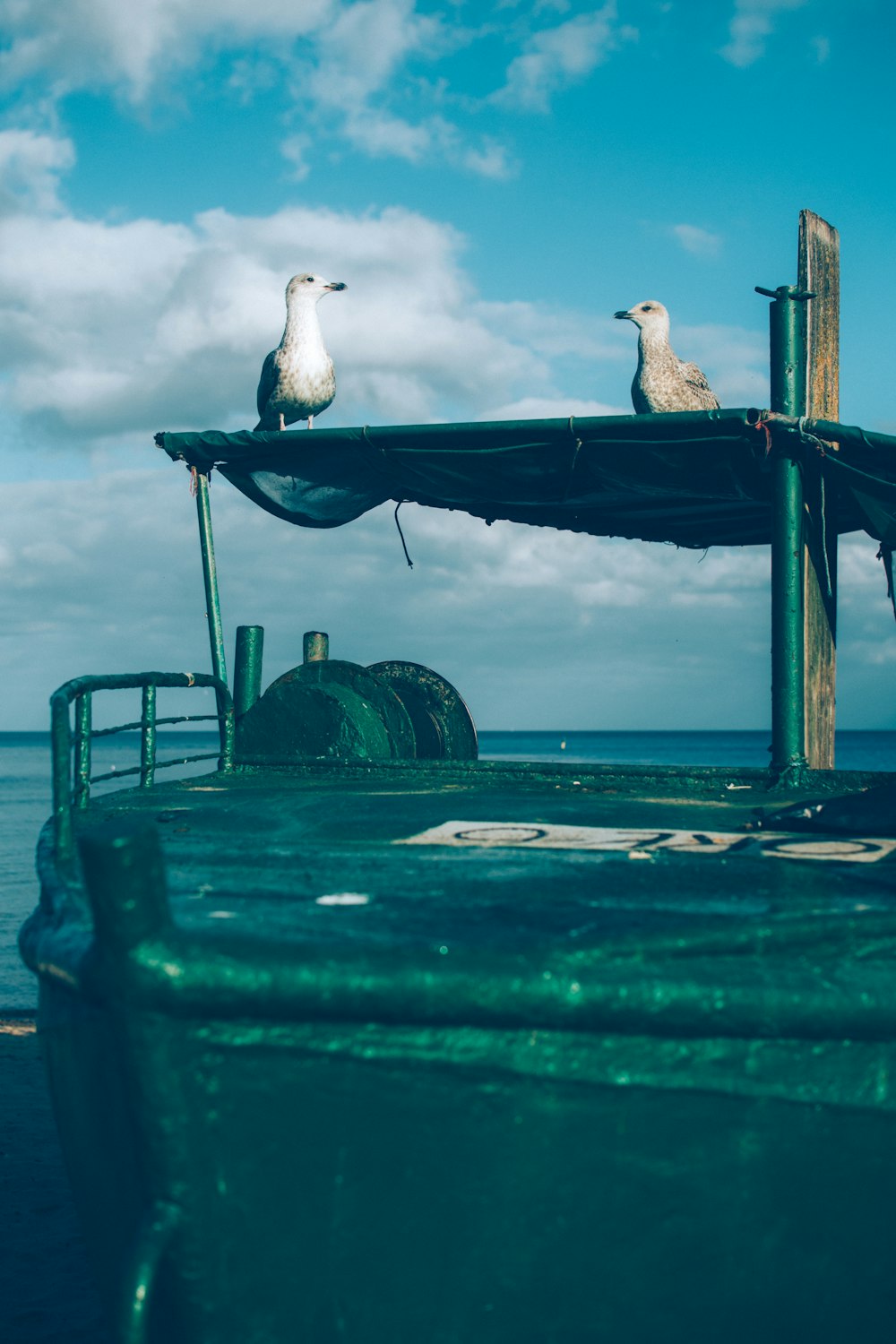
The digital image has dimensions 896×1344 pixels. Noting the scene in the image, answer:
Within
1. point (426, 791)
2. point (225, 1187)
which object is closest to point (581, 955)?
point (225, 1187)

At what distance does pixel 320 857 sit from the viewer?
4.08m

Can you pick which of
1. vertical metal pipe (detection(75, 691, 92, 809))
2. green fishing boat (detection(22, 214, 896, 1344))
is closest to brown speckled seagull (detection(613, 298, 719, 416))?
vertical metal pipe (detection(75, 691, 92, 809))

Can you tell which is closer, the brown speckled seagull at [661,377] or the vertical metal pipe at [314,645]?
the brown speckled seagull at [661,377]

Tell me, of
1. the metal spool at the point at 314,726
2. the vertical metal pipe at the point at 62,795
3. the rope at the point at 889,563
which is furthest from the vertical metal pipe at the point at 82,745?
the rope at the point at 889,563

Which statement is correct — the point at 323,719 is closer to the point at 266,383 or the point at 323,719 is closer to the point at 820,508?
the point at 266,383

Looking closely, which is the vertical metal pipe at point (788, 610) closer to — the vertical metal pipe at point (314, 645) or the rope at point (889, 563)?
the rope at point (889, 563)

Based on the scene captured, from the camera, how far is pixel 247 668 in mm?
8297

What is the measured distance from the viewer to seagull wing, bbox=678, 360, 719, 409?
26.1ft

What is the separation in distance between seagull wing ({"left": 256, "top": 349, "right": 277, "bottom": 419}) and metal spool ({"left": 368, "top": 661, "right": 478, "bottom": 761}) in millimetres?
2240

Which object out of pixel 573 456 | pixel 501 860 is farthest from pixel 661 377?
pixel 501 860

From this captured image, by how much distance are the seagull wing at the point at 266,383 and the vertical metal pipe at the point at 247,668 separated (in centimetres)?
153

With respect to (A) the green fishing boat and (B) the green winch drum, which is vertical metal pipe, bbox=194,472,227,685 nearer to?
(B) the green winch drum

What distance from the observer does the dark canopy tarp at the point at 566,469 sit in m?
6.80

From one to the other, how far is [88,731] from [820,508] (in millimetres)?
4414
